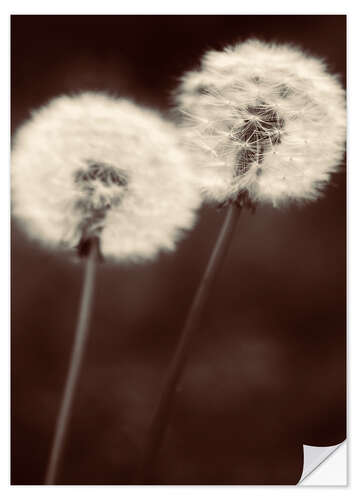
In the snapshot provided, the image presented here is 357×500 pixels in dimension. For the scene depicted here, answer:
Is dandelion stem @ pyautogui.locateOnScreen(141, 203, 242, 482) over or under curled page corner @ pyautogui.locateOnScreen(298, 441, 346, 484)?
over

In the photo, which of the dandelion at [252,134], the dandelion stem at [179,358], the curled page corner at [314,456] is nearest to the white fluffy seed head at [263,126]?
the dandelion at [252,134]

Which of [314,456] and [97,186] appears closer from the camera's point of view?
[97,186]

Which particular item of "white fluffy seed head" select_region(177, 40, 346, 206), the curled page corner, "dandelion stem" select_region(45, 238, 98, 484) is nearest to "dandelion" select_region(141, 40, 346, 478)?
"white fluffy seed head" select_region(177, 40, 346, 206)

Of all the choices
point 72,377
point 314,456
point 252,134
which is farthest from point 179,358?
point 252,134

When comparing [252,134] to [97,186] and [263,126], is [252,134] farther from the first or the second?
[97,186]

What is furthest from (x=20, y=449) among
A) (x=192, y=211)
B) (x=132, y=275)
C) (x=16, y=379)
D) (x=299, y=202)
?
(x=299, y=202)

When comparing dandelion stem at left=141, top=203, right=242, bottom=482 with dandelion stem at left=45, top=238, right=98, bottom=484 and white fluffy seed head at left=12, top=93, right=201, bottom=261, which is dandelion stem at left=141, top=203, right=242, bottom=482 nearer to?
white fluffy seed head at left=12, top=93, right=201, bottom=261

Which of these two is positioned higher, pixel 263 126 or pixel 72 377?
pixel 263 126

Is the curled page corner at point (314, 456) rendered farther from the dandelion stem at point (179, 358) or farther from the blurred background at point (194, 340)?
the dandelion stem at point (179, 358)
